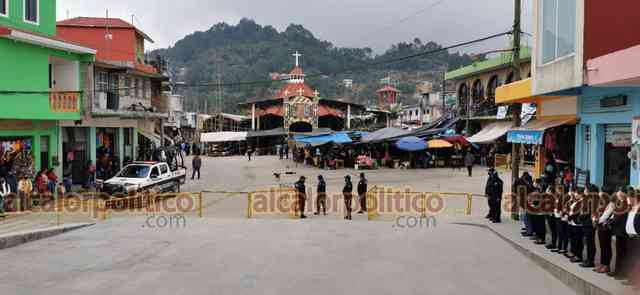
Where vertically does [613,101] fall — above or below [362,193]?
above

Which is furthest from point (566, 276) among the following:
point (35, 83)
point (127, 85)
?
point (127, 85)

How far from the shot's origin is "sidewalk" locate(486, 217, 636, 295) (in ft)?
27.1

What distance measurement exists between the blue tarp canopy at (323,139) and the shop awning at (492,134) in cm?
856

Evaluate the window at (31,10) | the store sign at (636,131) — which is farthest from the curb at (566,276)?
the window at (31,10)

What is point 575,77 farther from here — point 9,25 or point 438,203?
point 9,25

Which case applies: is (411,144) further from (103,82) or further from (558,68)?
(558,68)

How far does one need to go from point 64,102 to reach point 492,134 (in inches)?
1015

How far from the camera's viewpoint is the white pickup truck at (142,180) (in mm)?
20281

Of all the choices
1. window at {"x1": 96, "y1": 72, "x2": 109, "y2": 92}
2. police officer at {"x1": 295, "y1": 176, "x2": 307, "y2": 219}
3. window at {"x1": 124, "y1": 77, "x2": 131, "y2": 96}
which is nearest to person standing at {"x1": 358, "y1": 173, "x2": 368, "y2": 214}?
police officer at {"x1": 295, "y1": 176, "x2": 307, "y2": 219}

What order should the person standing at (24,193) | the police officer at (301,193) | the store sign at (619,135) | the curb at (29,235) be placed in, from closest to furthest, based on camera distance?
the store sign at (619,135)
the curb at (29,235)
the police officer at (301,193)
the person standing at (24,193)

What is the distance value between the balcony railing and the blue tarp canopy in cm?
1938

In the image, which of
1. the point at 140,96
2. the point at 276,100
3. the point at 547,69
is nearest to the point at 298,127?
the point at 276,100

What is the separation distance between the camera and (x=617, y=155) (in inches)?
494

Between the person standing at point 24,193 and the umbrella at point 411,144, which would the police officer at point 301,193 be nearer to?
the person standing at point 24,193
